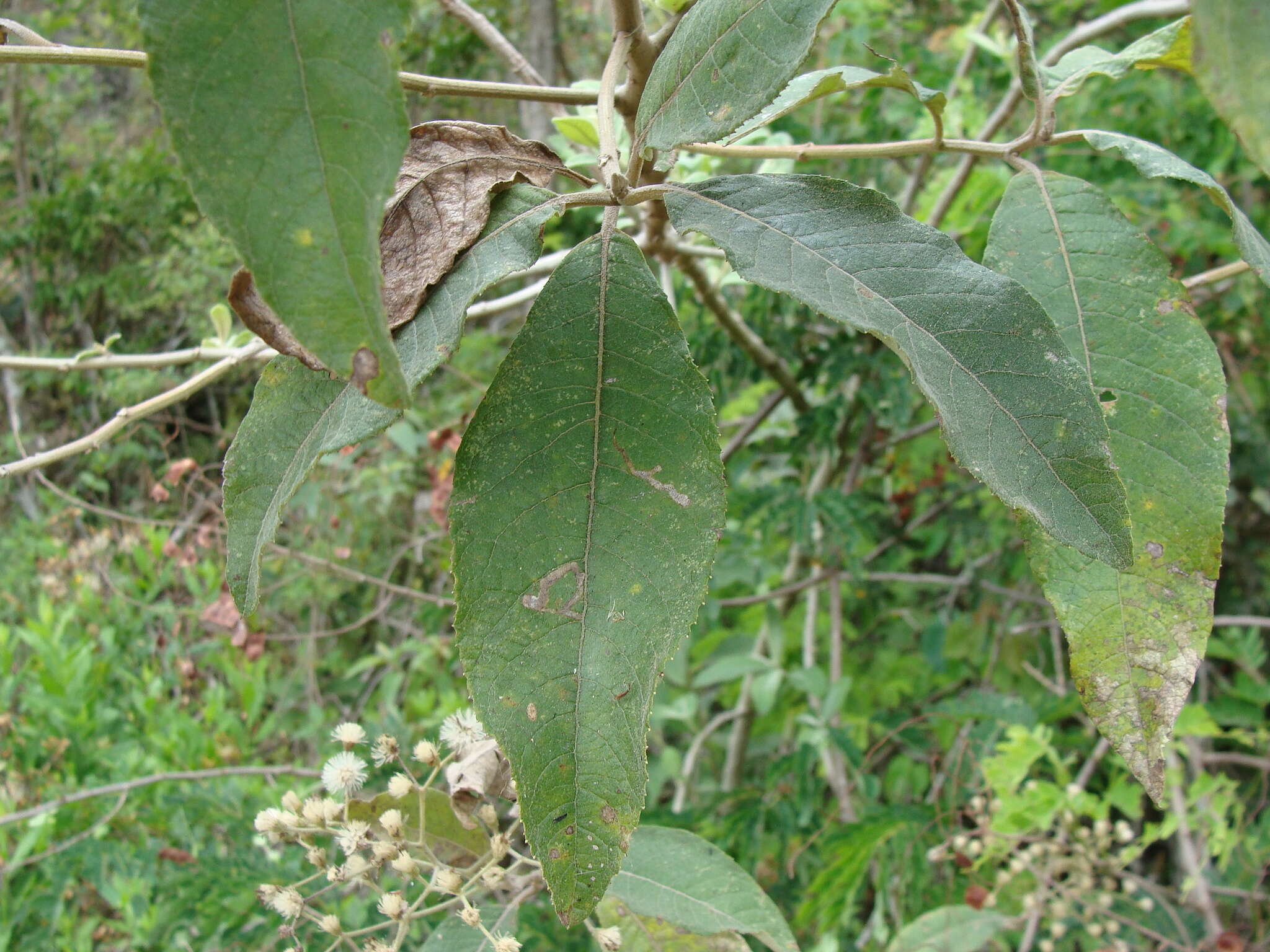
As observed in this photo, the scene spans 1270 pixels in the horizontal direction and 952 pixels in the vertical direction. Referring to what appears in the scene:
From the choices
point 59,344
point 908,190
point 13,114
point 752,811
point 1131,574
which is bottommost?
point 752,811

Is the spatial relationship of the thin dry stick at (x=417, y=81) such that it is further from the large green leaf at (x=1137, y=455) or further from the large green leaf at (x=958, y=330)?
the large green leaf at (x=1137, y=455)

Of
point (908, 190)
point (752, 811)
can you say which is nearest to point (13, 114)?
point (908, 190)

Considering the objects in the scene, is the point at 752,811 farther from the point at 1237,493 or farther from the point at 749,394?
the point at 1237,493

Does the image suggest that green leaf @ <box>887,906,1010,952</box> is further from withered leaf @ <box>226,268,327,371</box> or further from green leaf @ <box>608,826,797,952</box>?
withered leaf @ <box>226,268,327,371</box>

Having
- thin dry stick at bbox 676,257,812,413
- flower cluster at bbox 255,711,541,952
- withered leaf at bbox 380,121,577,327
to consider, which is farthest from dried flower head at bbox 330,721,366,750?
thin dry stick at bbox 676,257,812,413

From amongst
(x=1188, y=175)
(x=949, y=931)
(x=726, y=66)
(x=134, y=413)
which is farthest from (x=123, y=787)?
(x=1188, y=175)
